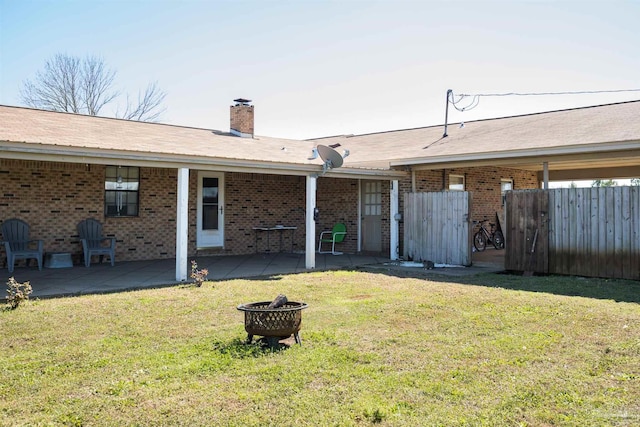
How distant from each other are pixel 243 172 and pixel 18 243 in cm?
463

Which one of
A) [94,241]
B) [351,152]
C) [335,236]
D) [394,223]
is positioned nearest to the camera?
[94,241]

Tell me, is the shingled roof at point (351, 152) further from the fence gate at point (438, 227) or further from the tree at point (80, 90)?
the tree at point (80, 90)

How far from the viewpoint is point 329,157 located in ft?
34.7

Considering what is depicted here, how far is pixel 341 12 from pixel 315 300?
632 centimetres

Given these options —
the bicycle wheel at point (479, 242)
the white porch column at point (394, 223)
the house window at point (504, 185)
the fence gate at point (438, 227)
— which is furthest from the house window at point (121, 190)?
the house window at point (504, 185)

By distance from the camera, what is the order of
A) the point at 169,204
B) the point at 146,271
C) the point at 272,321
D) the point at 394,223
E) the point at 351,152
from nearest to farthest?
the point at 272,321, the point at 146,271, the point at 169,204, the point at 394,223, the point at 351,152

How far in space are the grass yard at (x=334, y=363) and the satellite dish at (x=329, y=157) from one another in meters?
3.84

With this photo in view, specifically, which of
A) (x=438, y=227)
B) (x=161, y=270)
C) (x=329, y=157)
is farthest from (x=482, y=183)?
(x=161, y=270)

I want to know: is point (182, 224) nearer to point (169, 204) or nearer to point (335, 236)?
point (169, 204)

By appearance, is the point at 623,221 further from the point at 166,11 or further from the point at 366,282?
the point at 166,11

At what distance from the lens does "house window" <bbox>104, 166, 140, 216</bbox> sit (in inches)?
464

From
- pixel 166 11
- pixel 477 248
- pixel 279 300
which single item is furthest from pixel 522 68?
pixel 279 300

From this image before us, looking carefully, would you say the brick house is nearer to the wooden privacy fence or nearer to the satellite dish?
the satellite dish

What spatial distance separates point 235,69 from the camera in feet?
49.5
